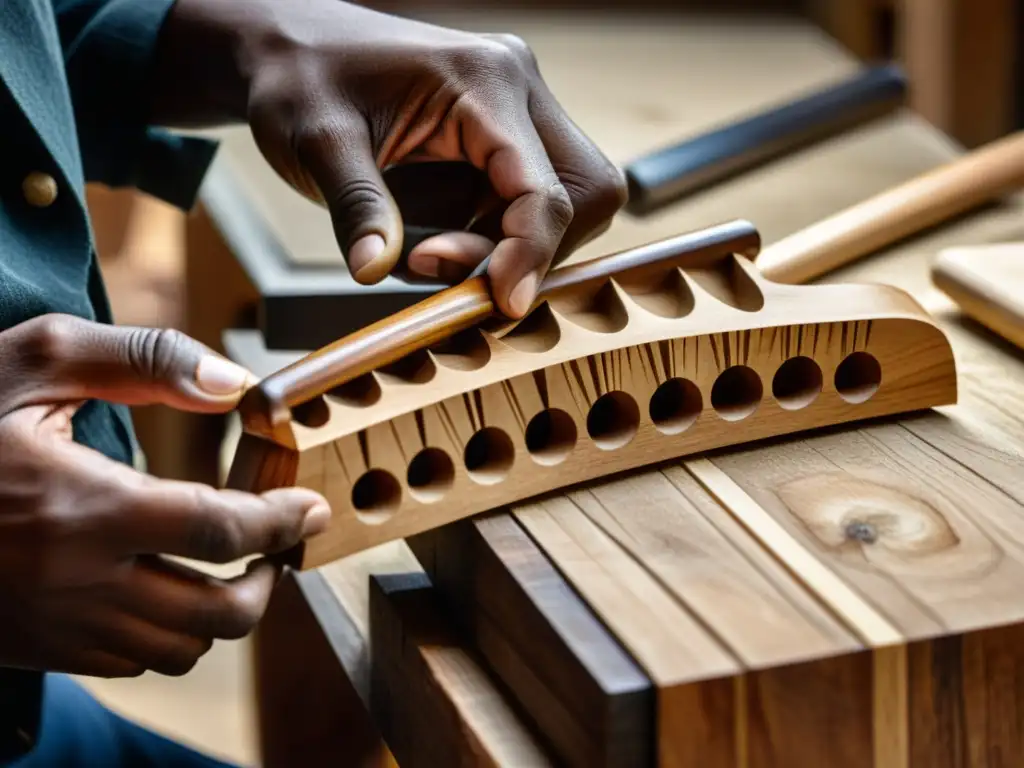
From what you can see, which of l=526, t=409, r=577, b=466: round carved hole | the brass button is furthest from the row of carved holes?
the brass button

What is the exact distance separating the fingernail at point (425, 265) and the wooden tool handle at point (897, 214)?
0.27 meters

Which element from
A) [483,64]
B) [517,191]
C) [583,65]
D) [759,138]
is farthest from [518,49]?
[583,65]

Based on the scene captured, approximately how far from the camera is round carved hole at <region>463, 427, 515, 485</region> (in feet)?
2.15

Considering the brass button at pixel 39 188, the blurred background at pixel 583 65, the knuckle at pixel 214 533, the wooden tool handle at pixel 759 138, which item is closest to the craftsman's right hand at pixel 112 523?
the knuckle at pixel 214 533

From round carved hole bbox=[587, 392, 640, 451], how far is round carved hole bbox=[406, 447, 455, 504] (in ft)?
0.27

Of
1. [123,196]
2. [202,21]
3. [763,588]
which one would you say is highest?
[202,21]

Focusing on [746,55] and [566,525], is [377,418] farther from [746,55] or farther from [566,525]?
[746,55]

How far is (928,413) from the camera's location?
2.50ft

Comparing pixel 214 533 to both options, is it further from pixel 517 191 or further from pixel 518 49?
pixel 518 49

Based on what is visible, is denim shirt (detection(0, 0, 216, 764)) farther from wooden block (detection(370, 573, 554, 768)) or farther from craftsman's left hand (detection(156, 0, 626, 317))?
wooden block (detection(370, 573, 554, 768))

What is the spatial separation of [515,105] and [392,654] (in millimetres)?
345

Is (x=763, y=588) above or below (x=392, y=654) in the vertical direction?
above

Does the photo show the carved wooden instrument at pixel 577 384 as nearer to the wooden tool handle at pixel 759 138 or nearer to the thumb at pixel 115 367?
the thumb at pixel 115 367

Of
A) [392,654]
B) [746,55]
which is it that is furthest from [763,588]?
[746,55]
